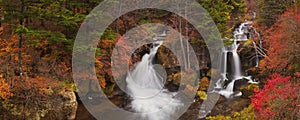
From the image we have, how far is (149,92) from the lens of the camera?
19125 millimetres

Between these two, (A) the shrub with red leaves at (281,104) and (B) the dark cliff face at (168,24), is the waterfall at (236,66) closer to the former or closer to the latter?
(B) the dark cliff face at (168,24)

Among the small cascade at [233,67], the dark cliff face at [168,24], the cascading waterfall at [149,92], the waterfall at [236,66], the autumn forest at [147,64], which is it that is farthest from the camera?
the dark cliff face at [168,24]

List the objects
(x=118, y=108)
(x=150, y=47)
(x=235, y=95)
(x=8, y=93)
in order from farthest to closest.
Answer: (x=150, y=47), (x=235, y=95), (x=118, y=108), (x=8, y=93)

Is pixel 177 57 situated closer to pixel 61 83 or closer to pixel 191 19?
pixel 191 19

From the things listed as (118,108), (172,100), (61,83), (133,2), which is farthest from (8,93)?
(133,2)

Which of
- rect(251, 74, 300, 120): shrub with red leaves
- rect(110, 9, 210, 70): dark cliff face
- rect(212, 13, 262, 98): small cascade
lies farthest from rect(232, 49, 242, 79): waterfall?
rect(251, 74, 300, 120): shrub with red leaves

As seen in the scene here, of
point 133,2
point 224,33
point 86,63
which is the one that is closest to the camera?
point 86,63

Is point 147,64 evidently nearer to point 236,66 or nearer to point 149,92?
point 149,92

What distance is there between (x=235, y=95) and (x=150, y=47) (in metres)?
9.26

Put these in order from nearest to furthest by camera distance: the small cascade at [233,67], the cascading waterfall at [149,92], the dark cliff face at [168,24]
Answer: the cascading waterfall at [149,92] → the small cascade at [233,67] → the dark cliff face at [168,24]

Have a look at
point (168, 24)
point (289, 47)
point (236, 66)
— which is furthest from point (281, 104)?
point (168, 24)

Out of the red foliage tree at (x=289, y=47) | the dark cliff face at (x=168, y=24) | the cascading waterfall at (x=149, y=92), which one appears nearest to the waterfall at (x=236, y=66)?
the dark cliff face at (x=168, y=24)

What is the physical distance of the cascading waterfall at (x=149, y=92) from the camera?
15.7m

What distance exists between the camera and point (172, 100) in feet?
57.1
